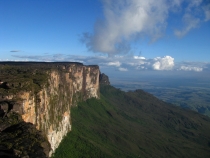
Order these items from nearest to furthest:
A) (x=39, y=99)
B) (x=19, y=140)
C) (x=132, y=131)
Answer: (x=19, y=140) → (x=39, y=99) → (x=132, y=131)

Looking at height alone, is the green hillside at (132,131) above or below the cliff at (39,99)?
below

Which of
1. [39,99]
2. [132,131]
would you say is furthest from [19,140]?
[132,131]

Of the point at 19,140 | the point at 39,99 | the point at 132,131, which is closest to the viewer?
the point at 19,140

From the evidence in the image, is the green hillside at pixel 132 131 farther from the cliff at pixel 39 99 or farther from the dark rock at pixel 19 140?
the dark rock at pixel 19 140

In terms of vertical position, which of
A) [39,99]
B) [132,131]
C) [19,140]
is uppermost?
[39,99]

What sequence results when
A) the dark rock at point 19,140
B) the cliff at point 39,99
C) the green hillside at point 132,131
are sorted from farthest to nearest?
the green hillside at point 132,131, the cliff at point 39,99, the dark rock at point 19,140

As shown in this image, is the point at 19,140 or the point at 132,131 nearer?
the point at 19,140

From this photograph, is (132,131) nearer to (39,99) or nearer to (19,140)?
(39,99)

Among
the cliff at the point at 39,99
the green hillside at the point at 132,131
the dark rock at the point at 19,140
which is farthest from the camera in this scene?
the green hillside at the point at 132,131

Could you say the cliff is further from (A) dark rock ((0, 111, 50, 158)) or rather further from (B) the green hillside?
(B) the green hillside

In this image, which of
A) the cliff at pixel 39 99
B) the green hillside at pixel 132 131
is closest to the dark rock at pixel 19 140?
the cliff at pixel 39 99
